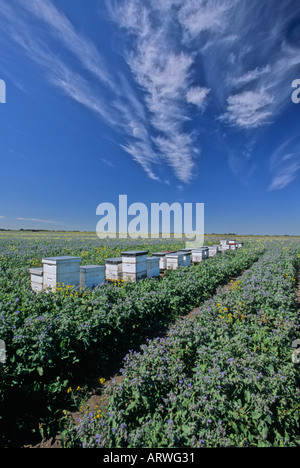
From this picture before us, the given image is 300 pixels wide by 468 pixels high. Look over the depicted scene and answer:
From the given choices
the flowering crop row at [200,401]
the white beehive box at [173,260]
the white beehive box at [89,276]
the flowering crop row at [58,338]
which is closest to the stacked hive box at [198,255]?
the white beehive box at [173,260]

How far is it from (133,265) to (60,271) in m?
3.17

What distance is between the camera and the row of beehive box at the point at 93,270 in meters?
8.09

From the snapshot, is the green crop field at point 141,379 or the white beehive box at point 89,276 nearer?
the green crop field at point 141,379

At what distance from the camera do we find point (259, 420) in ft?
8.79

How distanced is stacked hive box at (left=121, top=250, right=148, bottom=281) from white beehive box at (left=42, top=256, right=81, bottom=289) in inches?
89.6

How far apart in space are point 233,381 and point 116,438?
1.69 meters

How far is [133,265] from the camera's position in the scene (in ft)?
32.5

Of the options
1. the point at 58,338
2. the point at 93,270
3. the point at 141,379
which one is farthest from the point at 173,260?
the point at 141,379

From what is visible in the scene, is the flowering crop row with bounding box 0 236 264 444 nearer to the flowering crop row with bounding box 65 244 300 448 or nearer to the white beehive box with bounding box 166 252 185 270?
the flowering crop row with bounding box 65 244 300 448

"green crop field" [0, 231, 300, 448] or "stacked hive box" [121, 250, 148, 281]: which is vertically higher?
"stacked hive box" [121, 250, 148, 281]

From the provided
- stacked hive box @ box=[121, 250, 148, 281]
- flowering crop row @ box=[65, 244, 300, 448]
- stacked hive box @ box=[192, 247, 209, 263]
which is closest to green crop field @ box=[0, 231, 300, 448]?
flowering crop row @ box=[65, 244, 300, 448]

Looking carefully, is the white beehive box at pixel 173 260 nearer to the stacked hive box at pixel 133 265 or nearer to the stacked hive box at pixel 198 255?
the stacked hive box at pixel 133 265

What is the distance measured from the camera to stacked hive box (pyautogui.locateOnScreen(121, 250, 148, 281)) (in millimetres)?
9852
